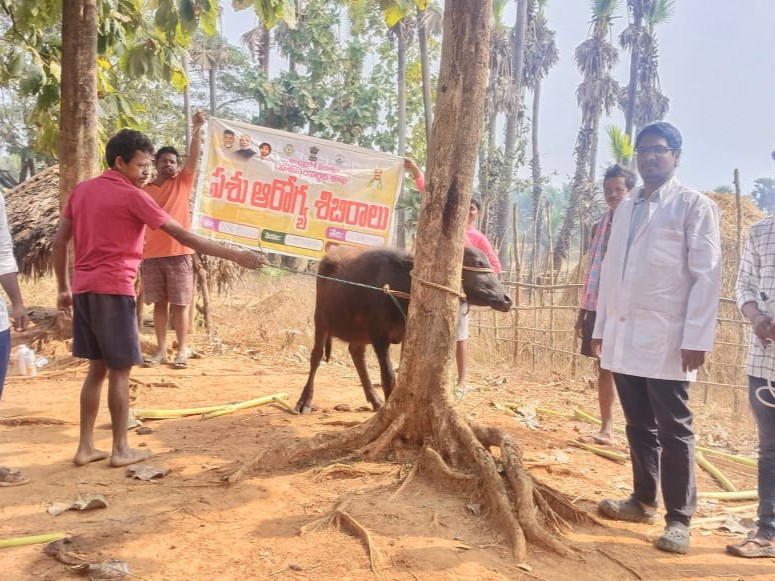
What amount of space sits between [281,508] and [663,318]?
7.11ft

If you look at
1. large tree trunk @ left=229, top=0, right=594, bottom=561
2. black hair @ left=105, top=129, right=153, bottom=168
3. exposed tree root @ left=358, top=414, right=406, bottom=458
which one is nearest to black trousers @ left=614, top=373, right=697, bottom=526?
large tree trunk @ left=229, top=0, right=594, bottom=561

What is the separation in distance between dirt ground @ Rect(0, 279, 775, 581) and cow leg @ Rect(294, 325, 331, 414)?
0.47 feet

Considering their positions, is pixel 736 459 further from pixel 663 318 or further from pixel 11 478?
pixel 11 478

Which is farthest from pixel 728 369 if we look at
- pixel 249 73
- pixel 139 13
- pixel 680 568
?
pixel 249 73

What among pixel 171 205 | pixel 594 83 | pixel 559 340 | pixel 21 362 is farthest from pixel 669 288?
pixel 594 83

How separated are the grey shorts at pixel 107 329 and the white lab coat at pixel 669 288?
2.75 m

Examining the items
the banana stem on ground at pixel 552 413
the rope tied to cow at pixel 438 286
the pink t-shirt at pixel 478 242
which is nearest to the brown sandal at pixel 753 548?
the rope tied to cow at pixel 438 286

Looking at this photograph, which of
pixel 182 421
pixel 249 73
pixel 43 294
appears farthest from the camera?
pixel 249 73

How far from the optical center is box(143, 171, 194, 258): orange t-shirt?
6.34 meters

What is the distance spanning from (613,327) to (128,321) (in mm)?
2763

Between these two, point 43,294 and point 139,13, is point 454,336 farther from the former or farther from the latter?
point 43,294

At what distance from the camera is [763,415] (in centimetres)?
305

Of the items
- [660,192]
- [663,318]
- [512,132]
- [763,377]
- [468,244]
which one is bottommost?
[763,377]

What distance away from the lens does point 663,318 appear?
311 centimetres
